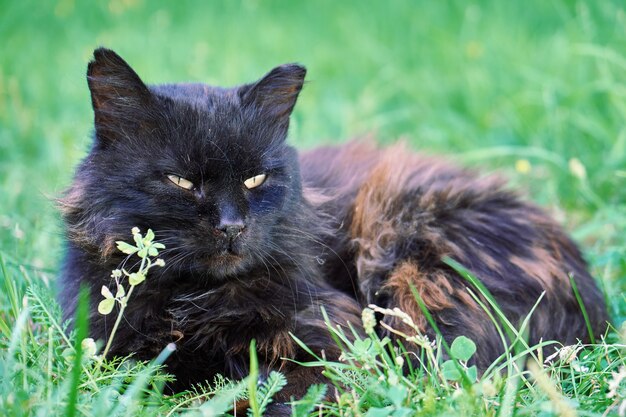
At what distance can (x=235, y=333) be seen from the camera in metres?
2.38

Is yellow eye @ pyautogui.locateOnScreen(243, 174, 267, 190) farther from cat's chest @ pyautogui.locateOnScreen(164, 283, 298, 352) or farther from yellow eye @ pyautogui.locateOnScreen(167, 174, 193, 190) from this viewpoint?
cat's chest @ pyautogui.locateOnScreen(164, 283, 298, 352)

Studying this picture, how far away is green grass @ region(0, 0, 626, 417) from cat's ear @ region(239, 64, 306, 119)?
66 centimetres

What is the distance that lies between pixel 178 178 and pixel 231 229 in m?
0.25

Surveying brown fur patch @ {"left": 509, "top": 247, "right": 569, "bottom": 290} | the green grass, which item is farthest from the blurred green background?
brown fur patch @ {"left": 509, "top": 247, "right": 569, "bottom": 290}

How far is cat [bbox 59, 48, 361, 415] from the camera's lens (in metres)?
2.22

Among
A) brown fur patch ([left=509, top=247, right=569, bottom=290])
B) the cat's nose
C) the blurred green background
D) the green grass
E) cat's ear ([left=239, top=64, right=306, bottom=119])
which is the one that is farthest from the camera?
the blurred green background

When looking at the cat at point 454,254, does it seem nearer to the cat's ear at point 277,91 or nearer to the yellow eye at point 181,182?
the cat's ear at point 277,91

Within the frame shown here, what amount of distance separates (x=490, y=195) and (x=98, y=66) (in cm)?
162

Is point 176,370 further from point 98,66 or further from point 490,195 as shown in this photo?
point 490,195

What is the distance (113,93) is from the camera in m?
2.31

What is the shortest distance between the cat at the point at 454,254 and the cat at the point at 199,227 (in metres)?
0.27

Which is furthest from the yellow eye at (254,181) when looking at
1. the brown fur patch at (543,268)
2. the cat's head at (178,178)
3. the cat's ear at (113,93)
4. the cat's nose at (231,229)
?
the brown fur patch at (543,268)

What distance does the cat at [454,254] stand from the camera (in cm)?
255

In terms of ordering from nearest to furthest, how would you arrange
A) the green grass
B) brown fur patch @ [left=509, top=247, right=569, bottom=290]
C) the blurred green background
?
the green grass
brown fur patch @ [left=509, top=247, right=569, bottom=290]
the blurred green background
